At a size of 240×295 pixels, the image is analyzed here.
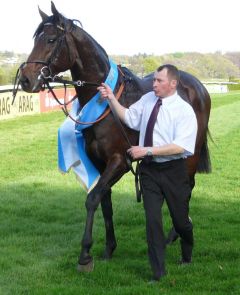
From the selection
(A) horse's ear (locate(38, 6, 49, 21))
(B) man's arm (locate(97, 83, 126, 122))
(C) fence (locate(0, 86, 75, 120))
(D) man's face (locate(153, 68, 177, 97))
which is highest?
(A) horse's ear (locate(38, 6, 49, 21))

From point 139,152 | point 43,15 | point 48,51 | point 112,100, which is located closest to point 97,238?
point 112,100

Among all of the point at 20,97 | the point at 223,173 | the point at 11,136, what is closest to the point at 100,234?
the point at 223,173

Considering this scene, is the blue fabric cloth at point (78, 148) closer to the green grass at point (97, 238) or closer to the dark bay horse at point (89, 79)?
the dark bay horse at point (89, 79)

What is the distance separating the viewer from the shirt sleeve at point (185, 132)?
462 centimetres

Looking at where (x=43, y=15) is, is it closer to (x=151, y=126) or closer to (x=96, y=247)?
(x=151, y=126)

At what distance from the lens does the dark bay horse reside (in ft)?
16.5

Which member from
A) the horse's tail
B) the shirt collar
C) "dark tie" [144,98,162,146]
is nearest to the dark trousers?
"dark tie" [144,98,162,146]

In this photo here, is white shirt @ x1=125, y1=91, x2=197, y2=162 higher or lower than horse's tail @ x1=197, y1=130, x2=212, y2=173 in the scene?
higher

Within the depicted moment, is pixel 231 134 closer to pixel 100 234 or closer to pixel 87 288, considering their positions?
pixel 100 234

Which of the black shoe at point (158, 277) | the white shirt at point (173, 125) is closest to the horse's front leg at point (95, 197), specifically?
the white shirt at point (173, 125)

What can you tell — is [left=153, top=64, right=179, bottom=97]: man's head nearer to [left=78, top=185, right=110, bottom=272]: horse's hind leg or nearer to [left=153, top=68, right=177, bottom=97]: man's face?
[left=153, top=68, right=177, bottom=97]: man's face

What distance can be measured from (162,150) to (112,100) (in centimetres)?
80

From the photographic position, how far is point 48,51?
503 cm

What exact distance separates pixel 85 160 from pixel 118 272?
115 cm
